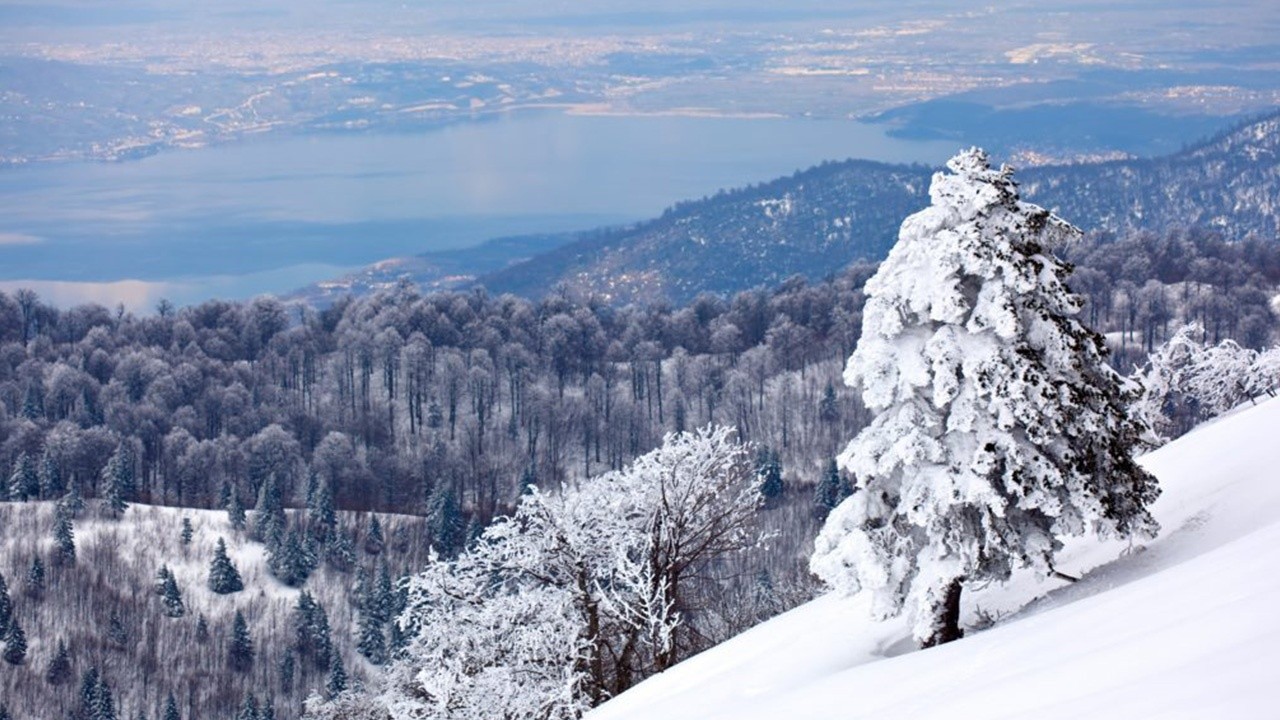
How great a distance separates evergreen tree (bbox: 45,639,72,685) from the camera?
75625 mm

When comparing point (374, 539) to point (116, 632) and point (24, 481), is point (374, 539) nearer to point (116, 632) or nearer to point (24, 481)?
point (116, 632)

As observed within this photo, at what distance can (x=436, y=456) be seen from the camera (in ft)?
366

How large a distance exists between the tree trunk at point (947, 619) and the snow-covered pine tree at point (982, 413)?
25 millimetres

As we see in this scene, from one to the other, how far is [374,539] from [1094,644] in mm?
86367

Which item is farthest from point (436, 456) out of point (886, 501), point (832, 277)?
point (886, 501)

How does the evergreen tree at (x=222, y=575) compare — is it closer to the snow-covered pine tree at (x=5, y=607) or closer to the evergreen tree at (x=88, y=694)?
the snow-covered pine tree at (x=5, y=607)

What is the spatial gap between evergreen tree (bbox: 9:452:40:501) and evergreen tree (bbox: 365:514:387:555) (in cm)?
2374

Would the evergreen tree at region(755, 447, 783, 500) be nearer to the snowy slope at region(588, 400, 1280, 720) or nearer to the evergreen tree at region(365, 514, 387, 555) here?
the evergreen tree at region(365, 514, 387, 555)

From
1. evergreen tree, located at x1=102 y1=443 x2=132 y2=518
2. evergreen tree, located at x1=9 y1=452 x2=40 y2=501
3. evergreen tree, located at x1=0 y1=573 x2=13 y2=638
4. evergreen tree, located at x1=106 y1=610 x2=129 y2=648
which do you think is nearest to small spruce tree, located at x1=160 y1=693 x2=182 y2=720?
evergreen tree, located at x1=106 y1=610 x2=129 y2=648

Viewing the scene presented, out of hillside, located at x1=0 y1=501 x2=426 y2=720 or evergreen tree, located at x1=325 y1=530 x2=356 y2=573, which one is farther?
evergreen tree, located at x1=325 y1=530 x2=356 y2=573

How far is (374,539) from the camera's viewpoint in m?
94.5

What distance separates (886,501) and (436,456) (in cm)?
9610

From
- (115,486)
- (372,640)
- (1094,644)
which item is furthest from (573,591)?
(115,486)

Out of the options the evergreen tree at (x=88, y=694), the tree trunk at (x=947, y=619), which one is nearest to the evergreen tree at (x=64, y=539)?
the evergreen tree at (x=88, y=694)
